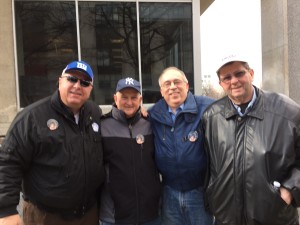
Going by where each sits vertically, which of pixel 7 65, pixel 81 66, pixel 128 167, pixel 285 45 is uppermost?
pixel 285 45

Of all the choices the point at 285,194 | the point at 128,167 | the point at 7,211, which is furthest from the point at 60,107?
the point at 285,194

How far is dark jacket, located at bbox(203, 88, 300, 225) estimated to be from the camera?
2.54m

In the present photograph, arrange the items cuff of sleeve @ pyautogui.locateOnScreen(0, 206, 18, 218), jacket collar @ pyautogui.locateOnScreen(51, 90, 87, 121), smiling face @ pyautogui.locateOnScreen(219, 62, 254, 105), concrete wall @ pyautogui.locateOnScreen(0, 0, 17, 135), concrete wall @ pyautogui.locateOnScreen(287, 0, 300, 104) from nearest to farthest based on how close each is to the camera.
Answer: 1. cuff of sleeve @ pyautogui.locateOnScreen(0, 206, 18, 218)
2. smiling face @ pyautogui.locateOnScreen(219, 62, 254, 105)
3. jacket collar @ pyautogui.locateOnScreen(51, 90, 87, 121)
4. concrete wall @ pyautogui.locateOnScreen(287, 0, 300, 104)
5. concrete wall @ pyautogui.locateOnScreen(0, 0, 17, 135)

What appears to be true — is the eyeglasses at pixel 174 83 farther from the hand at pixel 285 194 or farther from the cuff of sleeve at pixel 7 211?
the cuff of sleeve at pixel 7 211

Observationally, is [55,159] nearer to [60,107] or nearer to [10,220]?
[60,107]

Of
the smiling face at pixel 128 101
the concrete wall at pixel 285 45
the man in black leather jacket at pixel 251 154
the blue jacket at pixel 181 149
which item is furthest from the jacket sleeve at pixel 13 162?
the concrete wall at pixel 285 45

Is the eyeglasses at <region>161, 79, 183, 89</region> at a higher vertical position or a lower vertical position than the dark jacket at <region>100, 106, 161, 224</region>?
higher

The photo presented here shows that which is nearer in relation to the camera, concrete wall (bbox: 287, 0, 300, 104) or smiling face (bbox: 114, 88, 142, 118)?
smiling face (bbox: 114, 88, 142, 118)

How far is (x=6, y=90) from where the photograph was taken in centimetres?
874

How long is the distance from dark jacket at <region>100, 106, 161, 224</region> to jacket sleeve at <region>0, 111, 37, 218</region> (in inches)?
28.8

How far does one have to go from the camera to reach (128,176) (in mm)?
3104

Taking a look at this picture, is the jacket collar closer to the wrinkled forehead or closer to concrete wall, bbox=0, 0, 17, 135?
the wrinkled forehead

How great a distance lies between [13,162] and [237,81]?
1.95m

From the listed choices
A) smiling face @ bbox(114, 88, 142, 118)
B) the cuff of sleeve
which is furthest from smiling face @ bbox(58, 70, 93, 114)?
the cuff of sleeve
